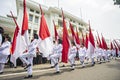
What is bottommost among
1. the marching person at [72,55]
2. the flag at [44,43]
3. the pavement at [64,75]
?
the pavement at [64,75]

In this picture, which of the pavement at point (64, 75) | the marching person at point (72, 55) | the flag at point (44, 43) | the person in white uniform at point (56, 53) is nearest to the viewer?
the pavement at point (64, 75)

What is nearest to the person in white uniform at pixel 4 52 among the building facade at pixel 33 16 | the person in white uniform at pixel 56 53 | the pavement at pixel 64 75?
the pavement at pixel 64 75

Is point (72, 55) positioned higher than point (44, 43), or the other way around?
point (44, 43)

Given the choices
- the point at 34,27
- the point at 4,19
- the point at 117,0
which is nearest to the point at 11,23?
the point at 4,19

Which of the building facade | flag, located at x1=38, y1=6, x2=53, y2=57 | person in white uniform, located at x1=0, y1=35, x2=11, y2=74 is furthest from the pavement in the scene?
the building facade

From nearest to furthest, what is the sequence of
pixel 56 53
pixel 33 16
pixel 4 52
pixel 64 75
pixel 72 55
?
pixel 64 75 < pixel 4 52 < pixel 56 53 < pixel 72 55 < pixel 33 16

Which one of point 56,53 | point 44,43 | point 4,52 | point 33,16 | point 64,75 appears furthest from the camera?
point 33,16

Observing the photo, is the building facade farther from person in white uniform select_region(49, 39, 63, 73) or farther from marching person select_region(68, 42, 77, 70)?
person in white uniform select_region(49, 39, 63, 73)

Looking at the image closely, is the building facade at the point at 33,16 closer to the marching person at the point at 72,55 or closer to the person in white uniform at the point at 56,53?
the marching person at the point at 72,55

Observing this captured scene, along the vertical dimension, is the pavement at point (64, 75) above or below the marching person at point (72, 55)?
below

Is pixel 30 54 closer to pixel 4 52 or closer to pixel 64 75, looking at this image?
pixel 64 75

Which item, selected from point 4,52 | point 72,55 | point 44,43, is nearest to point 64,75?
point 44,43

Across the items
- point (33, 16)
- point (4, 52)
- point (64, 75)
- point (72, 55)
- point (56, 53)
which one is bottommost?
point (64, 75)

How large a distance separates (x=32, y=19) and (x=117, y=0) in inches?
580
